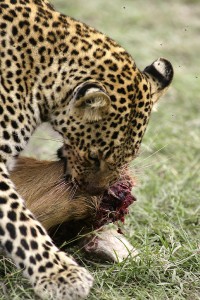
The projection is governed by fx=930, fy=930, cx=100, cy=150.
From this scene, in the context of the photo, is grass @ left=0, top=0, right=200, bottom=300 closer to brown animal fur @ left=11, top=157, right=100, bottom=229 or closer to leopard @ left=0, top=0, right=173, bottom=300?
brown animal fur @ left=11, top=157, right=100, bottom=229

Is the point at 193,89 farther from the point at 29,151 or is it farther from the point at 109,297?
the point at 109,297

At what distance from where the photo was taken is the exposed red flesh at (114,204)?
24.6ft

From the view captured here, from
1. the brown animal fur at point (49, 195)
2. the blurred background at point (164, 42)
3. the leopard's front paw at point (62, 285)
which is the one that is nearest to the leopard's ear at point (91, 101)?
the brown animal fur at point (49, 195)

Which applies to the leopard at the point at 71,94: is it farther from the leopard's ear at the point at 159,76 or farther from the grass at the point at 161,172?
the grass at the point at 161,172

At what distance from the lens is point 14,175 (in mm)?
7586

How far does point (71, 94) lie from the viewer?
7.47 metres

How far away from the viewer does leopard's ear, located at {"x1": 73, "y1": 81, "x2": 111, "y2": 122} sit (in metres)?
7.09

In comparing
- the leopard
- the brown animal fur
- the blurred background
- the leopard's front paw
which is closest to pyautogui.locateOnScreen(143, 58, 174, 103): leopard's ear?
the leopard

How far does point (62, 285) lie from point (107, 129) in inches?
56.0

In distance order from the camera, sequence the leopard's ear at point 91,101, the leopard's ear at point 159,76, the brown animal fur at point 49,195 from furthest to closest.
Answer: the leopard's ear at point 159,76, the brown animal fur at point 49,195, the leopard's ear at point 91,101

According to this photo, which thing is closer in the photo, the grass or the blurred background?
the grass

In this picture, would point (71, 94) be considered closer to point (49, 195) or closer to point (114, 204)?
point (49, 195)

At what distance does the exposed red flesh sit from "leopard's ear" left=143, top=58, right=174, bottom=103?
0.84 meters

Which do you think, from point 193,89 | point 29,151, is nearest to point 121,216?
point 29,151
